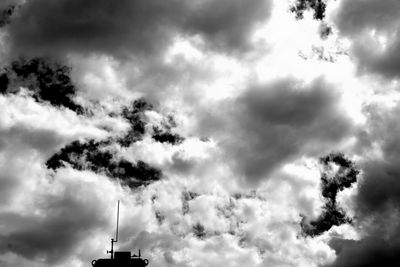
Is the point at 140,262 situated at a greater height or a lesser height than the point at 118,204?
A: lesser

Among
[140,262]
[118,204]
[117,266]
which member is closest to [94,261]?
[117,266]

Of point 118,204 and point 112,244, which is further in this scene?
point 112,244

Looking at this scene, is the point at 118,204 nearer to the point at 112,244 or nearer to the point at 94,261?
the point at 112,244

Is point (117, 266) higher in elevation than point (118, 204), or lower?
lower

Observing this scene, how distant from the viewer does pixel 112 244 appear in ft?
185

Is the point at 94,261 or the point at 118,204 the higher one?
the point at 118,204

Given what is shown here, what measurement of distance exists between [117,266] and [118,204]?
1370 cm

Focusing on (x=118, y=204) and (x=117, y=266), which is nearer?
(x=118, y=204)

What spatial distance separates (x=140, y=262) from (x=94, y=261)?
7694 millimetres

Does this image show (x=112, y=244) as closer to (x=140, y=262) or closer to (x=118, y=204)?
(x=140, y=262)

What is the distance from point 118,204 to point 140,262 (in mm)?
14209

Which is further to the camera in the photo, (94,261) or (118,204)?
(94,261)

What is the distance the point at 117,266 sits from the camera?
57.2 meters

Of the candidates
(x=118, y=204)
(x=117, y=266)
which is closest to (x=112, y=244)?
(x=117, y=266)
